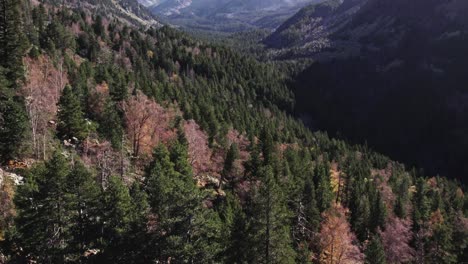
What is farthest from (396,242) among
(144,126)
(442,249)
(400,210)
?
(144,126)

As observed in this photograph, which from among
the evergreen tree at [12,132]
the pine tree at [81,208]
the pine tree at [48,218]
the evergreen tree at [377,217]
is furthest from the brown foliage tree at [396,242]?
the evergreen tree at [12,132]

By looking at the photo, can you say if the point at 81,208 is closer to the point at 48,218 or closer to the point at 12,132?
the point at 48,218

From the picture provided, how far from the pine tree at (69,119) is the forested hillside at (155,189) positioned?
17cm

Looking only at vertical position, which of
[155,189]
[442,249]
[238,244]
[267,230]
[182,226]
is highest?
[155,189]

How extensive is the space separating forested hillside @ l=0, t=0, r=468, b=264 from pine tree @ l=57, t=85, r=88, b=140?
0.17 m

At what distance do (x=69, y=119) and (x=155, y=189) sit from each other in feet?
88.9

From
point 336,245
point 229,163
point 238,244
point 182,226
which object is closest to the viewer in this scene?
point 182,226

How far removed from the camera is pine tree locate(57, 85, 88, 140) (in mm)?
57781

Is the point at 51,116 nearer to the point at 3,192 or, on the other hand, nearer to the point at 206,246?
the point at 3,192

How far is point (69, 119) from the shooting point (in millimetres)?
58062

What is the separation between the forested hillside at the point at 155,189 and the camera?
3534 cm

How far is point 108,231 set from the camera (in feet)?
122

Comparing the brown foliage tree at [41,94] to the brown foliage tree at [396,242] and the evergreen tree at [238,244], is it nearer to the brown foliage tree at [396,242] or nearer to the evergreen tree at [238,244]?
the evergreen tree at [238,244]

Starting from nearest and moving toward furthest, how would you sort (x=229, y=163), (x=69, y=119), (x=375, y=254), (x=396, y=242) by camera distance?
(x=69, y=119), (x=375, y=254), (x=229, y=163), (x=396, y=242)
